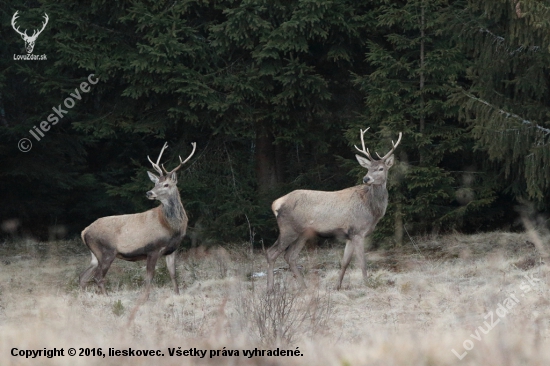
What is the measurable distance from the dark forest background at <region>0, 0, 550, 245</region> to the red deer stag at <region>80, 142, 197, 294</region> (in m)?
4.08

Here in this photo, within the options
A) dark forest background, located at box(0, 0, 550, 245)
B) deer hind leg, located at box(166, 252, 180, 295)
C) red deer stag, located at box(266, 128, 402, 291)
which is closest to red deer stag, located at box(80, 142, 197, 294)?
deer hind leg, located at box(166, 252, 180, 295)

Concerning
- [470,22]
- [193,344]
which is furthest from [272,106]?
[193,344]

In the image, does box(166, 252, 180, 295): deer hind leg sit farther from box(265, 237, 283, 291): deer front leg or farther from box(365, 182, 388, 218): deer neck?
box(365, 182, 388, 218): deer neck

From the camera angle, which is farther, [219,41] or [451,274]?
[219,41]

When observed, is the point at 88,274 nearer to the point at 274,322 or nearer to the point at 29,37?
the point at 274,322

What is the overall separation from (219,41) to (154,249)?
5.29 meters

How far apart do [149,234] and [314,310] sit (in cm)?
410

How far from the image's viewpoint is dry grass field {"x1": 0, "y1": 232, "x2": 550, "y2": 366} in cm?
658

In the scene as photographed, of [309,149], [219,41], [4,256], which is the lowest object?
[4,256]

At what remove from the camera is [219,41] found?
14.9 metres

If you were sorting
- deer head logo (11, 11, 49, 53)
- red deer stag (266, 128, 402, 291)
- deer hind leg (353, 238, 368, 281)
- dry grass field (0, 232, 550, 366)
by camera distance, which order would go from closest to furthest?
dry grass field (0, 232, 550, 366) → deer hind leg (353, 238, 368, 281) → red deer stag (266, 128, 402, 291) → deer head logo (11, 11, 49, 53)

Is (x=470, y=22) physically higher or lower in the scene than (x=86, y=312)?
higher

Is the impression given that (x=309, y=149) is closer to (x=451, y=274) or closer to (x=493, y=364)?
(x=451, y=274)

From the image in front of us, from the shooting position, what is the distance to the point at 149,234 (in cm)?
1091
